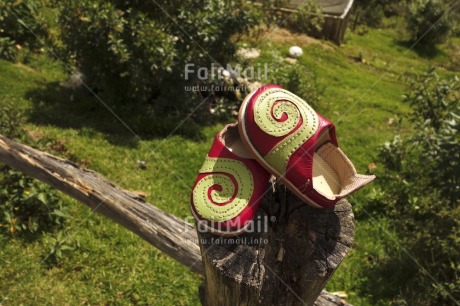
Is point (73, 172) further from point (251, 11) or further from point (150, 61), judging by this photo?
point (251, 11)

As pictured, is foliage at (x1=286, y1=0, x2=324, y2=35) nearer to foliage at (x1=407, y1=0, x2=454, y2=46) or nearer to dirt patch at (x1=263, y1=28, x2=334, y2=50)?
dirt patch at (x1=263, y1=28, x2=334, y2=50)

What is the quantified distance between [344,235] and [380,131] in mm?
8416

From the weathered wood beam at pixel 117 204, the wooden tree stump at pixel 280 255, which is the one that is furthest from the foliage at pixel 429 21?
the wooden tree stump at pixel 280 255

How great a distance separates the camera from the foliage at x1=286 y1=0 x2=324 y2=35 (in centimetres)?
1789

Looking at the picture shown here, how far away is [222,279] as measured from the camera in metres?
2.31

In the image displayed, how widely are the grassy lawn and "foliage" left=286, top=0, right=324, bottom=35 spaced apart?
563 centimetres

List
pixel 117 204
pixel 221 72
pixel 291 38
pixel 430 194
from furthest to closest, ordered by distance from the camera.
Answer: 1. pixel 291 38
2. pixel 221 72
3. pixel 430 194
4. pixel 117 204

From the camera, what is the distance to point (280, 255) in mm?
2537

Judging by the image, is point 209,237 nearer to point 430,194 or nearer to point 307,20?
point 430,194

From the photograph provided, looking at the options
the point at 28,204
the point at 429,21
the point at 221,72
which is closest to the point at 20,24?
the point at 221,72

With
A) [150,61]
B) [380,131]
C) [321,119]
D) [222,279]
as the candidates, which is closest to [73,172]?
[222,279]

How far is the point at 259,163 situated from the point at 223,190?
0.29m

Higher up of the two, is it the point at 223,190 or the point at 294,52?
the point at 223,190

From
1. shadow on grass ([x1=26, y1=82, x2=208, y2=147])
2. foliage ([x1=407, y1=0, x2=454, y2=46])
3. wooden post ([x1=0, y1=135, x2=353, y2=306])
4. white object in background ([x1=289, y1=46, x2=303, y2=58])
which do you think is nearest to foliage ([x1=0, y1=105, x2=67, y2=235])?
wooden post ([x1=0, y1=135, x2=353, y2=306])
